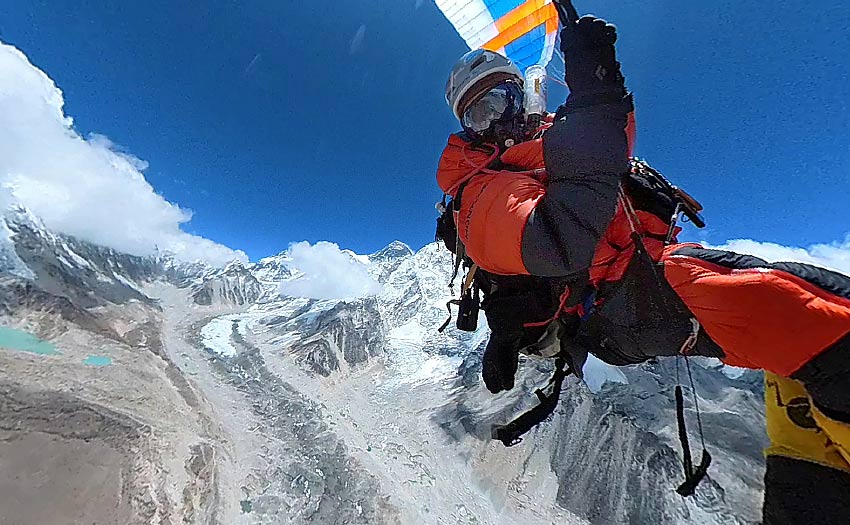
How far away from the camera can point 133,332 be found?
7556cm

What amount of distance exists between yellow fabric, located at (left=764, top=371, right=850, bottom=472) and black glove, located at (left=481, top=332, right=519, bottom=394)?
1401 mm

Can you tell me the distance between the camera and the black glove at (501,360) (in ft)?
9.64

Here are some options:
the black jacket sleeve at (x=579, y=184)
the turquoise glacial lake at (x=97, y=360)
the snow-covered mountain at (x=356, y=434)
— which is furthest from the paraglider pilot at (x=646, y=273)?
the turquoise glacial lake at (x=97, y=360)

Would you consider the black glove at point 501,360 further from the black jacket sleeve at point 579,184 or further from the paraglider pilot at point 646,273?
A: the black jacket sleeve at point 579,184

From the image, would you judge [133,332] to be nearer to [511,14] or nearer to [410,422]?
[410,422]

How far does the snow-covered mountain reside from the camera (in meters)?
32.0

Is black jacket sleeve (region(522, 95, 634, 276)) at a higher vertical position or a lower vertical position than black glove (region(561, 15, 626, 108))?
lower

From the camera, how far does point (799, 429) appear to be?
1.66 meters

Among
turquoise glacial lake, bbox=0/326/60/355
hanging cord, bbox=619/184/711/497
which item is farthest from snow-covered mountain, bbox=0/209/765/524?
hanging cord, bbox=619/184/711/497

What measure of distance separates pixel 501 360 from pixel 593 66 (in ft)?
6.58

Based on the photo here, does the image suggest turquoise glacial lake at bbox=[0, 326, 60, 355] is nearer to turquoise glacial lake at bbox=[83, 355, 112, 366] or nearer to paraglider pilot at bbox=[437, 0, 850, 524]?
turquoise glacial lake at bbox=[83, 355, 112, 366]

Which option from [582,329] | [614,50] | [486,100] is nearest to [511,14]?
[486,100]

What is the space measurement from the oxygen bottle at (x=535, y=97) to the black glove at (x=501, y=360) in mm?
1455

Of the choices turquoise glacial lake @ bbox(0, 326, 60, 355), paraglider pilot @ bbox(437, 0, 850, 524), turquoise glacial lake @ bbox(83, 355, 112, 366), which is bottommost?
turquoise glacial lake @ bbox(0, 326, 60, 355)
